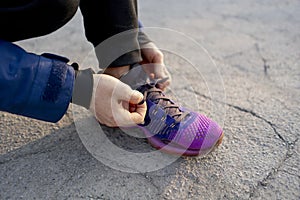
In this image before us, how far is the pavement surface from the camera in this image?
2.53 ft

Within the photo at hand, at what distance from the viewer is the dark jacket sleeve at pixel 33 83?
71cm

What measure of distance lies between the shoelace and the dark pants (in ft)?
0.24

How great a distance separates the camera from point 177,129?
0.85 meters

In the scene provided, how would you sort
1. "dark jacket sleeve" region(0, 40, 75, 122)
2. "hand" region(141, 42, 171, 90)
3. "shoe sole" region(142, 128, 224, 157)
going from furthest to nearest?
1. "hand" region(141, 42, 171, 90)
2. "shoe sole" region(142, 128, 224, 157)
3. "dark jacket sleeve" region(0, 40, 75, 122)

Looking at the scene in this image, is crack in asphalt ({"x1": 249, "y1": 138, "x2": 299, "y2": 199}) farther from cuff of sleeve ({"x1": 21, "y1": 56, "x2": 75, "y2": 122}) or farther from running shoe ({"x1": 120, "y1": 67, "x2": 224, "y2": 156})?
cuff of sleeve ({"x1": 21, "y1": 56, "x2": 75, "y2": 122})

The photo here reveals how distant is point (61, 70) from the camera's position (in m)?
0.75

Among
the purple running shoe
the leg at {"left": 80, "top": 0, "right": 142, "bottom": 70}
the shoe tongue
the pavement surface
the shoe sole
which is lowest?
the pavement surface

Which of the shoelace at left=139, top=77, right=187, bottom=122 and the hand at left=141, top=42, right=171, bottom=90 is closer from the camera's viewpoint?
the shoelace at left=139, top=77, right=187, bottom=122

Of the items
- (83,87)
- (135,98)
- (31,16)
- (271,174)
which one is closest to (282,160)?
(271,174)

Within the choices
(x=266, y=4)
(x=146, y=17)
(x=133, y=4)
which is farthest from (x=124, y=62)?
(x=266, y=4)

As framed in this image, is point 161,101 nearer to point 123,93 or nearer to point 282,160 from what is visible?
point 123,93

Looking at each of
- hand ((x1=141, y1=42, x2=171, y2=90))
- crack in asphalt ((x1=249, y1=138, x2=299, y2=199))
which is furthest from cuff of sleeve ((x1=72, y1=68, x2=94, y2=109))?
crack in asphalt ((x1=249, y1=138, x2=299, y2=199))

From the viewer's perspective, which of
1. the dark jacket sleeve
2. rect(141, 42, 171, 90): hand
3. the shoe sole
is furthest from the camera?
rect(141, 42, 171, 90): hand

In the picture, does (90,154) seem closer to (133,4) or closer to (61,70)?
(61,70)
